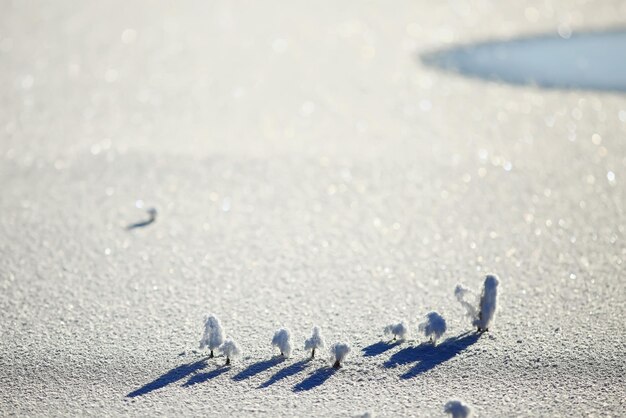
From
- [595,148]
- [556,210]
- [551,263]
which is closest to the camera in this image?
[551,263]

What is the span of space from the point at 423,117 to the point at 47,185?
2.41 metres

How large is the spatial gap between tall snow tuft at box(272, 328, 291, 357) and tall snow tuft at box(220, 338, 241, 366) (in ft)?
0.44

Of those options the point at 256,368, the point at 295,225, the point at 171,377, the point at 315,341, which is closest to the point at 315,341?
the point at 315,341

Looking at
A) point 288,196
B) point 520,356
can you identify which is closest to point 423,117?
point 288,196

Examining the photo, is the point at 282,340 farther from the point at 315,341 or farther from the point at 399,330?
the point at 399,330

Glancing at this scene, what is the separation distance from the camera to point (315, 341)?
3.02 m

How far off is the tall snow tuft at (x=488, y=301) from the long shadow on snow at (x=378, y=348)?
1.10 ft

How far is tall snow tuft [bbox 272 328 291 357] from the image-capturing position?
300cm

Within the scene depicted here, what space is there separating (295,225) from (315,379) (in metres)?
1.36

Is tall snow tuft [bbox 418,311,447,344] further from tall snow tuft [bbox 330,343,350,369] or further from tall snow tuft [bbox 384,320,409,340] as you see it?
tall snow tuft [bbox 330,343,350,369]

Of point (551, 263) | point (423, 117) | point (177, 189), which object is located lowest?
Result: point (551, 263)

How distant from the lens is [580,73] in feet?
20.8

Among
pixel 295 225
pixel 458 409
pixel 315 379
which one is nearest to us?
pixel 458 409

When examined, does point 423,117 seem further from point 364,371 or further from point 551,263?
point 364,371
